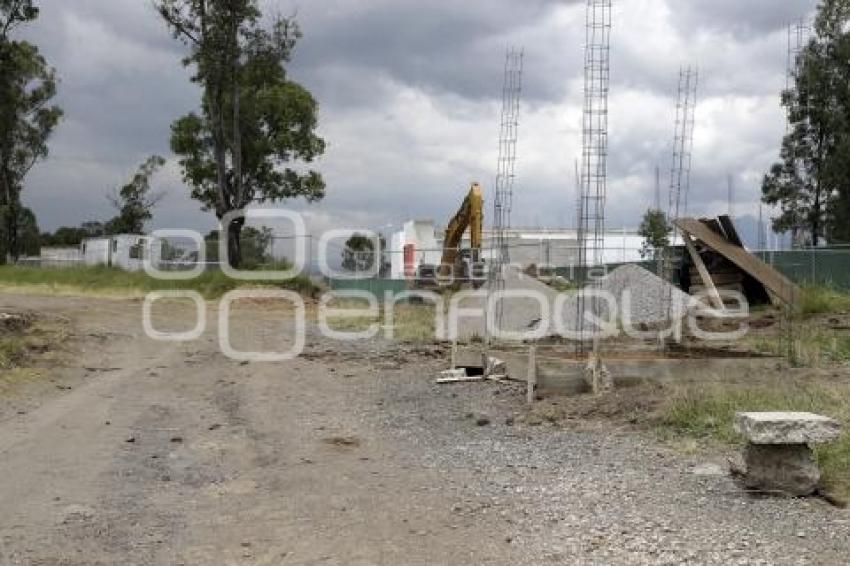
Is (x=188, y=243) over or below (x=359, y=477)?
over

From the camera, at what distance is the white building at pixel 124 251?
41656 millimetres

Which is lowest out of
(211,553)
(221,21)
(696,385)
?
(211,553)

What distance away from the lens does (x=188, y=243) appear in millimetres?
37750

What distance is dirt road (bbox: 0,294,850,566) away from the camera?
261 inches

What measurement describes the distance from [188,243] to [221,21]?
28.9ft

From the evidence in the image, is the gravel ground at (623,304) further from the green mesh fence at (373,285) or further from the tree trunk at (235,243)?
the tree trunk at (235,243)

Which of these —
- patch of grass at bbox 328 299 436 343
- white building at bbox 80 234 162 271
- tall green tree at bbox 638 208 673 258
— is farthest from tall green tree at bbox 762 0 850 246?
white building at bbox 80 234 162 271

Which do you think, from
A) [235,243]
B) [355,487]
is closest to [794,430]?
A: [355,487]

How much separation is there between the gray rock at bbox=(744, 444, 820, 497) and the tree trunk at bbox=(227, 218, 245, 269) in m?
29.8

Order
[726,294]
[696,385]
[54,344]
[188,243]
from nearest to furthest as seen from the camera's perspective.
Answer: [696,385], [54,344], [726,294], [188,243]

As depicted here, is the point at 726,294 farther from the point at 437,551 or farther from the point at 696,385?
the point at 437,551

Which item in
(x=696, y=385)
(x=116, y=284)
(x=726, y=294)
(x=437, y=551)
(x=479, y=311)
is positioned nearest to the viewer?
(x=437, y=551)

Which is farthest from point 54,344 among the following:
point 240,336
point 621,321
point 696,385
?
point 696,385

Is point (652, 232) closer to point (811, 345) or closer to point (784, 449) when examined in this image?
point (811, 345)
